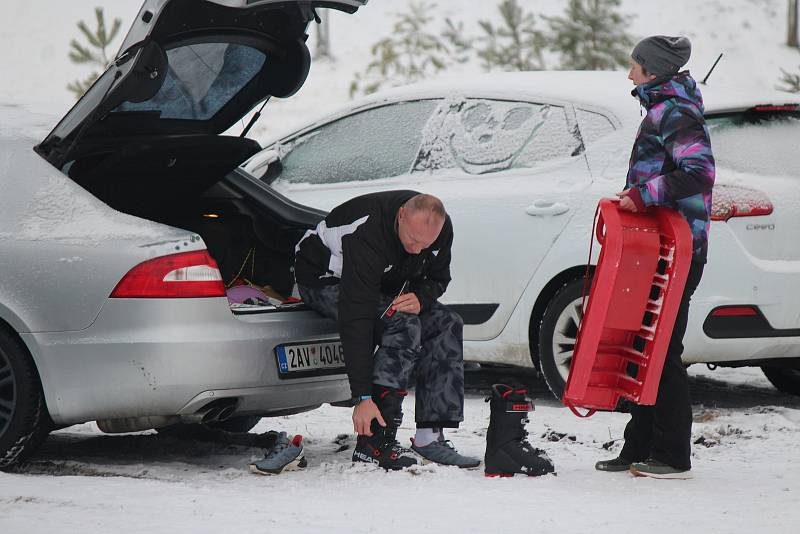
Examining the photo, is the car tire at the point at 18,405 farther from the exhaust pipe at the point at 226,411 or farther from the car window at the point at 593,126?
the car window at the point at 593,126

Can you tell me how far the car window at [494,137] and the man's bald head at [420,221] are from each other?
1.72 metres

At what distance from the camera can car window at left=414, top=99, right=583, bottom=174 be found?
592 centimetres

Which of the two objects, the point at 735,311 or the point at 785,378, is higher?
the point at 735,311

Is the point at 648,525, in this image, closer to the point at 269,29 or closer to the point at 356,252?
the point at 356,252

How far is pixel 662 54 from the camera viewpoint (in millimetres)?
4234

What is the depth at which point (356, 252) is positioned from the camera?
14.3 feet

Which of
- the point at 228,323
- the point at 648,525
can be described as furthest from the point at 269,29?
the point at 648,525

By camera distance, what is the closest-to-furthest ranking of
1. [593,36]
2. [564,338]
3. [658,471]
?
[658,471] → [564,338] → [593,36]

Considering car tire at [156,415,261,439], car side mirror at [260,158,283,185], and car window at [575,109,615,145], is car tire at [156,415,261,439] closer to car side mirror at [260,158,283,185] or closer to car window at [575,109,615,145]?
car side mirror at [260,158,283,185]

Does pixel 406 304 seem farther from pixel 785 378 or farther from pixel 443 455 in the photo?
pixel 785 378

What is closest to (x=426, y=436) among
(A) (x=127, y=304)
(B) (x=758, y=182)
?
(A) (x=127, y=304)

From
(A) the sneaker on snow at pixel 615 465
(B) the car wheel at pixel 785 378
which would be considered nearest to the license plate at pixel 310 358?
(A) the sneaker on snow at pixel 615 465

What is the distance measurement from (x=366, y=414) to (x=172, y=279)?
855mm

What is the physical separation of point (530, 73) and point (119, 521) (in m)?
3.81
